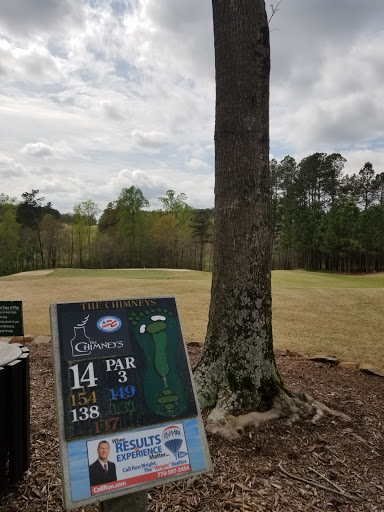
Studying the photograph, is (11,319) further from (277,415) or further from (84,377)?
(84,377)

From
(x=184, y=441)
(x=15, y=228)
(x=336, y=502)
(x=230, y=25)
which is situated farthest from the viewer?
(x=15, y=228)

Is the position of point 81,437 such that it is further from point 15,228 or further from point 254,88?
point 15,228

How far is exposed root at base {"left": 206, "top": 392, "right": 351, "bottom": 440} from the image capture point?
355cm

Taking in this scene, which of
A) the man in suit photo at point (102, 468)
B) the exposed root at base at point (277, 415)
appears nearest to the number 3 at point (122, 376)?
the man in suit photo at point (102, 468)

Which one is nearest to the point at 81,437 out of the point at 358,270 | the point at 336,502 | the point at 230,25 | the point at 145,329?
the point at 145,329

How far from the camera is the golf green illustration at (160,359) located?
88.0 inches

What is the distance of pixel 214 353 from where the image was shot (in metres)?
4.01

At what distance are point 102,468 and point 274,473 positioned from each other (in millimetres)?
1684

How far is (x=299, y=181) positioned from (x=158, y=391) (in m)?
54.9

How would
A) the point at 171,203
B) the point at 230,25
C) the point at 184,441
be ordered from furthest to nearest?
the point at 171,203 < the point at 230,25 < the point at 184,441

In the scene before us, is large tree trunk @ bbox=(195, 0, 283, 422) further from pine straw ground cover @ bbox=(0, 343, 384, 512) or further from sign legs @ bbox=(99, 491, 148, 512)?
sign legs @ bbox=(99, 491, 148, 512)

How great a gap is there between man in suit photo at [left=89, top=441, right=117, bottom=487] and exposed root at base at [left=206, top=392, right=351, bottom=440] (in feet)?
5.73

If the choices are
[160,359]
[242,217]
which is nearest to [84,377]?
[160,359]

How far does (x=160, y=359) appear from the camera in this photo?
234 centimetres
